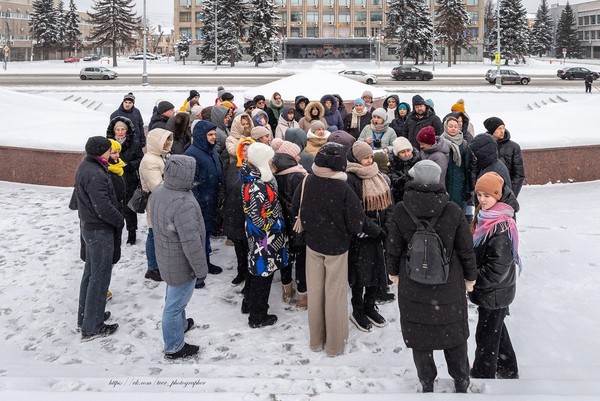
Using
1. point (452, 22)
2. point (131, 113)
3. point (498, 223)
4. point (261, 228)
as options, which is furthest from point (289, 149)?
point (452, 22)

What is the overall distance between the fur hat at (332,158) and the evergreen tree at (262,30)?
58199mm

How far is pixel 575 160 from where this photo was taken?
33.9ft

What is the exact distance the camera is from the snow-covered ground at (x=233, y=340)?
366 centimetres

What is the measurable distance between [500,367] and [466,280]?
110 cm

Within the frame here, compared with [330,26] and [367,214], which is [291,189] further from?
[330,26]

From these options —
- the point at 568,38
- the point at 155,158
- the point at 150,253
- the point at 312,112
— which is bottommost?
the point at 150,253

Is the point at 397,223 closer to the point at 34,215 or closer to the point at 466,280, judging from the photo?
the point at 466,280

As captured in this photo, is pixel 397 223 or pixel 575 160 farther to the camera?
pixel 575 160

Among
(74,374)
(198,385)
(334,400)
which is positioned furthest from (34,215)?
(334,400)

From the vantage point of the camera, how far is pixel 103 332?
492 cm

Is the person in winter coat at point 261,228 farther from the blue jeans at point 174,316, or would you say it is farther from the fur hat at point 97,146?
the fur hat at point 97,146

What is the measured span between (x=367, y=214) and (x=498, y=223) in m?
1.40

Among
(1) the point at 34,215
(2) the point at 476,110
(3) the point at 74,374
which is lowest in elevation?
(3) the point at 74,374

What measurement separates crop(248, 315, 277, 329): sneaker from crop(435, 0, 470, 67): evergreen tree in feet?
201
